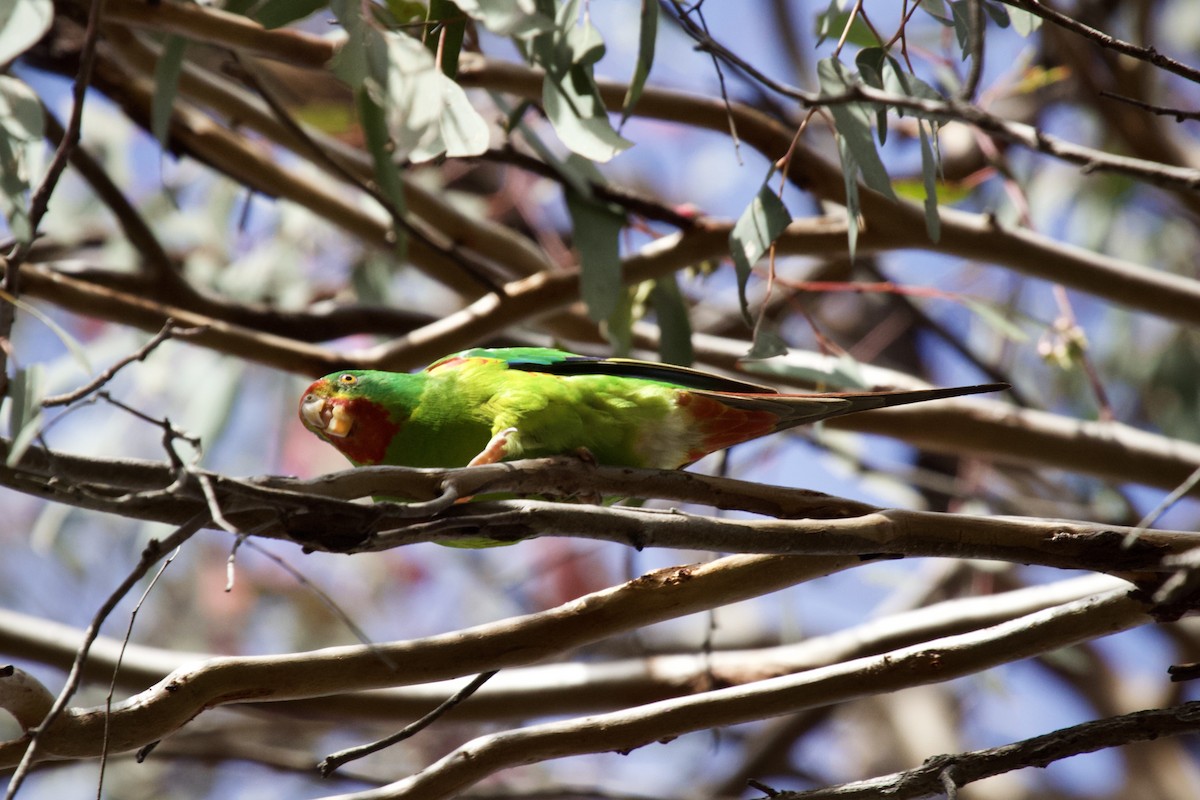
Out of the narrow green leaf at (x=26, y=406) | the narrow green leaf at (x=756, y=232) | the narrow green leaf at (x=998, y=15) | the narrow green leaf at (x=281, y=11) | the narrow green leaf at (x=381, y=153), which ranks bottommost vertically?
the narrow green leaf at (x=26, y=406)

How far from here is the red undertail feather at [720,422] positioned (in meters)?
1.93

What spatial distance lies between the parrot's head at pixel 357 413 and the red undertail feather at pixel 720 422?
1.64 feet

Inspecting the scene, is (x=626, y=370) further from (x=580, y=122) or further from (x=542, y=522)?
(x=542, y=522)

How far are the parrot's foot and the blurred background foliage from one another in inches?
14.1

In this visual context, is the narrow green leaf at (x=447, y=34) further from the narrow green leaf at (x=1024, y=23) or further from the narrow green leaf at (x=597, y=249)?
the narrow green leaf at (x=1024, y=23)

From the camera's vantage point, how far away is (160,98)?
85.0 inches

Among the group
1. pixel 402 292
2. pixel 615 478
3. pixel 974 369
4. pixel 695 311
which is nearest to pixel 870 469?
pixel 974 369

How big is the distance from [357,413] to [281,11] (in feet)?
2.28

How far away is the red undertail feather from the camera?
1.93 metres

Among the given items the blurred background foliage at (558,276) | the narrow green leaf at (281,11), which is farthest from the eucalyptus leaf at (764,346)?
the narrow green leaf at (281,11)

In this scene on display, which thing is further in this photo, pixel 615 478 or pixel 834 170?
pixel 834 170

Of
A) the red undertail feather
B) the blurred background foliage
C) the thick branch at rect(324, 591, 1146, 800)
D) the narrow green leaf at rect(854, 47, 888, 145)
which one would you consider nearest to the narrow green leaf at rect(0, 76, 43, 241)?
the blurred background foliage

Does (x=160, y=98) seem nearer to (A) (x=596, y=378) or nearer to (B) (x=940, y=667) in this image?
(A) (x=596, y=378)

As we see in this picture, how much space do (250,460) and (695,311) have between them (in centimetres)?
221
